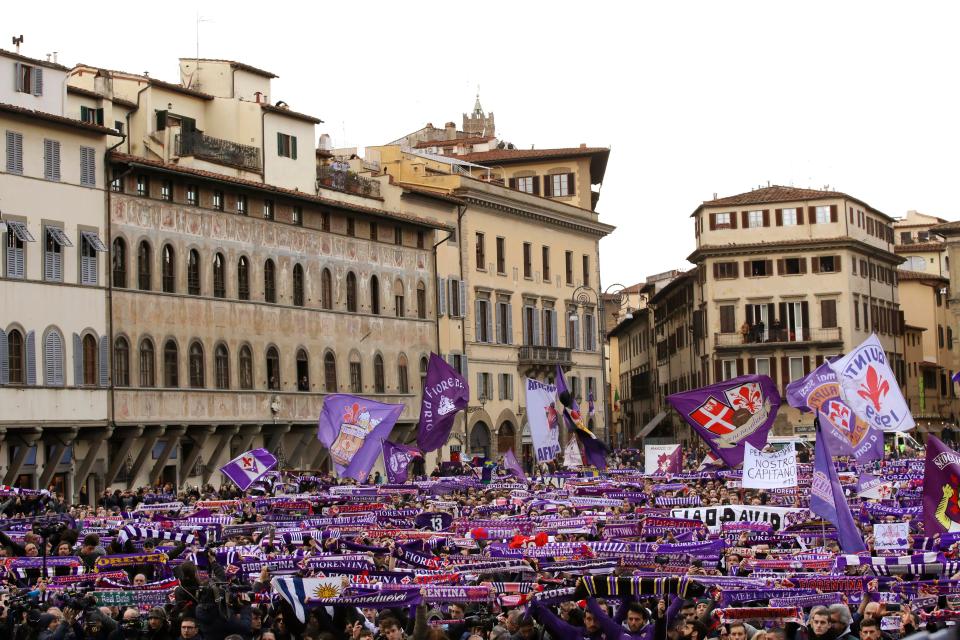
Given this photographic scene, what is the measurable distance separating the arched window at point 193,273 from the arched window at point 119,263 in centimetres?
297

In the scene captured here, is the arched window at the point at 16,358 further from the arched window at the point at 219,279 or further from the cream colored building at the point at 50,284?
the arched window at the point at 219,279

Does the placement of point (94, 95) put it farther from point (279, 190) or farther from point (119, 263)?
point (279, 190)

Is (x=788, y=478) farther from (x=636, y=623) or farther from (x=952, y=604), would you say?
(x=636, y=623)

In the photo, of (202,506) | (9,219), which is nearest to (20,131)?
(9,219)

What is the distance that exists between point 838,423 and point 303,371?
28319mm

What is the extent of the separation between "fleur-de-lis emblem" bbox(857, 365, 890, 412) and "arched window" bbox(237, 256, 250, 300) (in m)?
26.7

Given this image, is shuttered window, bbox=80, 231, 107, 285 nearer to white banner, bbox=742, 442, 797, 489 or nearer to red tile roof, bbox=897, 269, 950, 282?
white banner, bbox=742, 442, 797, 489

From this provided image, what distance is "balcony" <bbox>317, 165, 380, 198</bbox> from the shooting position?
208 ft

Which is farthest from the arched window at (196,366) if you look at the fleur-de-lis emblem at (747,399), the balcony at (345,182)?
the fleur-de-lis emblem at (747,399)

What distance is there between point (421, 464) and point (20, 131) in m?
21.1

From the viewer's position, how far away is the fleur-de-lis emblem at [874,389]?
115 ft

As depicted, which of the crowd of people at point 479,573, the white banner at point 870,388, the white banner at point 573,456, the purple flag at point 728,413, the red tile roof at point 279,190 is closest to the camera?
the crowd of people at point 479,573

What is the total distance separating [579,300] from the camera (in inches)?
3169

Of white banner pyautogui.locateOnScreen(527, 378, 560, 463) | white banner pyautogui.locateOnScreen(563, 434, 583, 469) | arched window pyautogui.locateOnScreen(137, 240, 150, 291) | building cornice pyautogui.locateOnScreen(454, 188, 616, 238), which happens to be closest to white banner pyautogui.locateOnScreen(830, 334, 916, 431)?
white banner pyautogui.locateOnScreen(527, 378, 560, 463)
